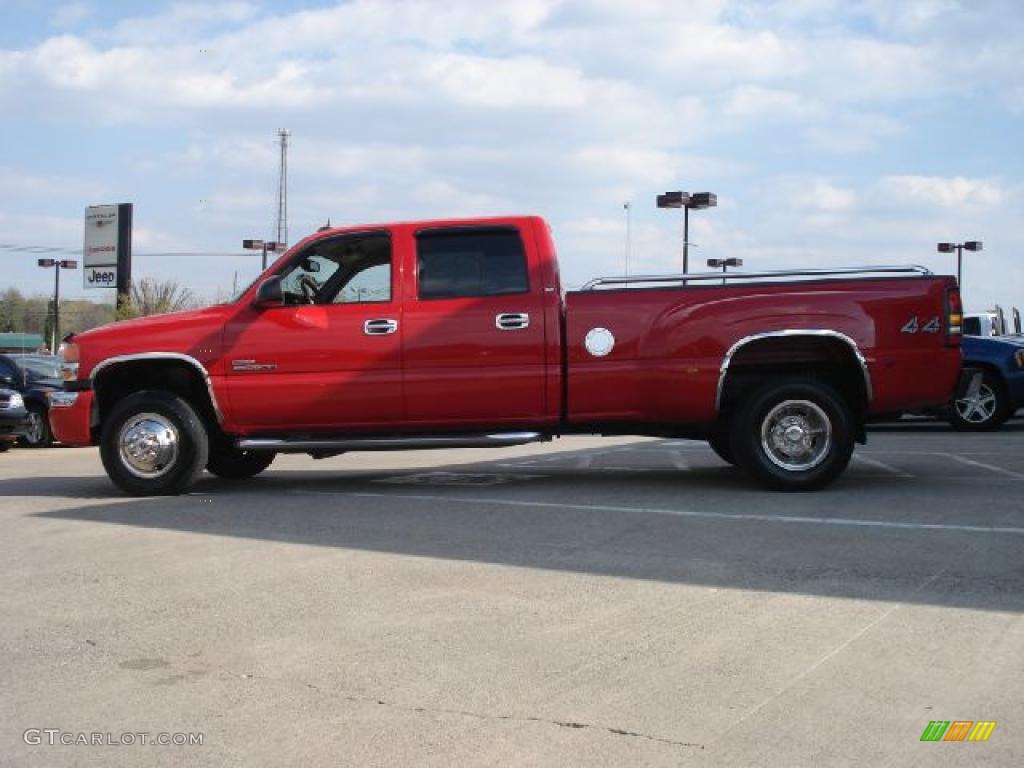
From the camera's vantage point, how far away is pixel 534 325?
8.62 m

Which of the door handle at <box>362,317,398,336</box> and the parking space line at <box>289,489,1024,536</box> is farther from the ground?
the door handle at <box>362,317,398,336</box>

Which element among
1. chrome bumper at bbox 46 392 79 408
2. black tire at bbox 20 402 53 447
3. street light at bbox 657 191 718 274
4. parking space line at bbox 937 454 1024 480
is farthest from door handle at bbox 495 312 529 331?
street light at bbox 657 191 718 274

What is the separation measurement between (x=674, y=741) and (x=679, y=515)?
4.10m

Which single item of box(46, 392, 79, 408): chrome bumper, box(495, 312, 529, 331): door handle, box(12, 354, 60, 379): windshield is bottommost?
box(46, 392, 79, 408): chrome bumper

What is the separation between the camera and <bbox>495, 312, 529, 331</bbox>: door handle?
863 centimetres

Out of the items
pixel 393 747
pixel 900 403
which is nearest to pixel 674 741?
pixel 393 747

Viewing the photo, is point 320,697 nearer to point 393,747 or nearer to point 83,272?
point 393,747

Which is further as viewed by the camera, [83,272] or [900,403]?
[83,272]

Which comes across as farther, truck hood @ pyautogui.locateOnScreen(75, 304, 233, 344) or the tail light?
truck hood @ pyautogui.locateOnScreen(75, 304, 233, 344)

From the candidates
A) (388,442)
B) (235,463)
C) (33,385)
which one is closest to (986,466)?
(388,442)

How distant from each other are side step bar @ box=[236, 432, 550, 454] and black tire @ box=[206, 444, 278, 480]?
123 centimetres

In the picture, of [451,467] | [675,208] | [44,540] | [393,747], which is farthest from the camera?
[675,208]

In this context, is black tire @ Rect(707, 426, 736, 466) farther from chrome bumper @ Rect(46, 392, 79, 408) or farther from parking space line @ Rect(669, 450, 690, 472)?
chrome bumper @ Rect(46, 392, 79, 408)

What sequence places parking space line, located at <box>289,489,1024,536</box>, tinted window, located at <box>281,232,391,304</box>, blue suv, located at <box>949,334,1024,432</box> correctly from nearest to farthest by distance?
parking space line, located at <box>289,489,1024,536</box> → tinted window, located at <box>281,232,391,304</box> → blue suv, located at <box>949,334,1024,432</box>
